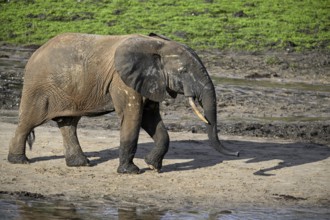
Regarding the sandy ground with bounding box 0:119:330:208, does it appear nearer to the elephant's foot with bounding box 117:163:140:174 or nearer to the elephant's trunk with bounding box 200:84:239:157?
the elephant's foot with bounding box 117:163:140:174

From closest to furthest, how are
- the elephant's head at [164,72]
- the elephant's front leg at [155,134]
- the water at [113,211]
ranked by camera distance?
the water at [113,211] → the elephant's head at [164,72] → the elephant's front leg at [155,134]

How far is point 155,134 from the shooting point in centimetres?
1289

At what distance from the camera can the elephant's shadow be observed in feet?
45.0

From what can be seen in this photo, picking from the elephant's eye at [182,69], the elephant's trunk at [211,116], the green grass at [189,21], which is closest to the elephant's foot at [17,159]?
the elephant's eye at [182,69]

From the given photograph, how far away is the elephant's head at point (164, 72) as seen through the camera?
12359 millimetres

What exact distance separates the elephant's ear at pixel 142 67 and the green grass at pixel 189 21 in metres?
14.7

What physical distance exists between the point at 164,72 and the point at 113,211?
2393 millimetres

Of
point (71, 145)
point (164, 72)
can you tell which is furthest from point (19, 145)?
point (164, 72)

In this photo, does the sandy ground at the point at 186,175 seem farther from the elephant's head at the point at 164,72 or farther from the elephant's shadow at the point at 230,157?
the elephant's head at the point at 164,72

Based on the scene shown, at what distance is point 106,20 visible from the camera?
98.0ft

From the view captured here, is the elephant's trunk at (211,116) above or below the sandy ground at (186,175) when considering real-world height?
above

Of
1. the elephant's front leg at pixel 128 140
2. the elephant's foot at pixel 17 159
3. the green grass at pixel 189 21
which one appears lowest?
the green grass at pixel 189 21

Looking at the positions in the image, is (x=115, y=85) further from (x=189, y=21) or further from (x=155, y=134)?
(x=189, y=21)

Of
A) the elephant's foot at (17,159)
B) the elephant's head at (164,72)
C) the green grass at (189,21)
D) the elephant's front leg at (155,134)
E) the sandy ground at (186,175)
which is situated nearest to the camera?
the sandy ground at (186,175)
